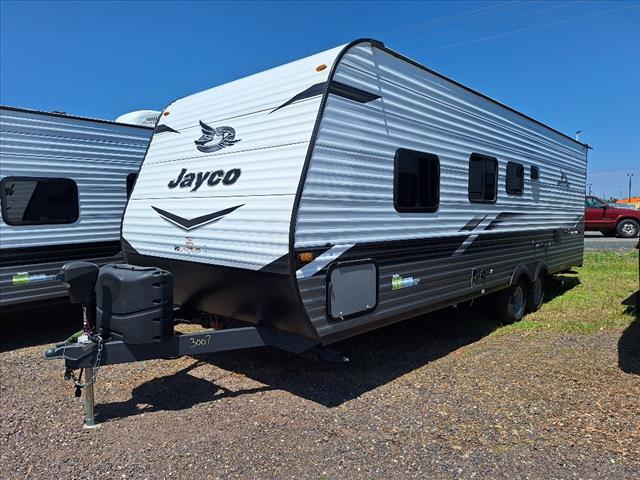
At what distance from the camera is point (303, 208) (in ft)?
12.2

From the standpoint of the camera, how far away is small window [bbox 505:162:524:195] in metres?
6.52

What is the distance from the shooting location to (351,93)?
13.5ft

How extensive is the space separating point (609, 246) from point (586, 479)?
15305 millimetres

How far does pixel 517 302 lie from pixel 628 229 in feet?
50.6

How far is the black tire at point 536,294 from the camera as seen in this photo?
24.5ft

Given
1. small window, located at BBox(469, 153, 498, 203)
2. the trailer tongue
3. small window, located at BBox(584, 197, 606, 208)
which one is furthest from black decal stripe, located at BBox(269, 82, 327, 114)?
small window, located at BBox(584, 197, 606, 208)

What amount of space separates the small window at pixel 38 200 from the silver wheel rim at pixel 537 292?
Result: 6.40 metres

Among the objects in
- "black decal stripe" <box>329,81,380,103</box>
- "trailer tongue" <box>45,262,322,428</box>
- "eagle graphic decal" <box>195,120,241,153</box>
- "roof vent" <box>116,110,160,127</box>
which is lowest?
"trailer tongue" <box>45,262,322,428</box>

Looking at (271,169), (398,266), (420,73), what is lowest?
(398,266)

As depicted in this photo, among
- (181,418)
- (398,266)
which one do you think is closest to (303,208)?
(398,266)

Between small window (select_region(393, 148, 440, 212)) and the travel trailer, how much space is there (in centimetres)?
2

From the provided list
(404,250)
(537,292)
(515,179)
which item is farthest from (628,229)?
(404,250)

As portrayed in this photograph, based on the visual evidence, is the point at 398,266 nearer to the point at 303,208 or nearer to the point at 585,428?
the point at 303,208

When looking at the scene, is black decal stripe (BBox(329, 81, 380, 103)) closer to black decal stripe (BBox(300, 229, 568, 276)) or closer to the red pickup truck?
black decal stripe (BBox(300, 229, 568, 276))
